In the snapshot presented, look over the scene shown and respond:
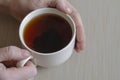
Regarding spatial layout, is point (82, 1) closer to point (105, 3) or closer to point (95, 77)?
point (105, 3)

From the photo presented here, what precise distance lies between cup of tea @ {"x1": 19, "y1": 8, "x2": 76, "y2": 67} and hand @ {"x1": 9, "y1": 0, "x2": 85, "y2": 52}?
21 millimetres

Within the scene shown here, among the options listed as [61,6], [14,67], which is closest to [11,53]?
[14,67]

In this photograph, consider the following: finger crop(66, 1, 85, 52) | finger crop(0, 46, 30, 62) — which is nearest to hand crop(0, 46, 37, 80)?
finger crop(0, 46, 30, 62)

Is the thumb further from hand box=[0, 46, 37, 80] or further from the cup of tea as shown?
hand box=[0, 46, 37, 80]

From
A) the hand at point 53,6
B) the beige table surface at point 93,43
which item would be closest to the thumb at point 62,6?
the hand at point 53,6

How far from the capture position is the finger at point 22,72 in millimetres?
561

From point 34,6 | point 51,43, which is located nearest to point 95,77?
point 51,43

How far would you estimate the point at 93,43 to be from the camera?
2.25 ft

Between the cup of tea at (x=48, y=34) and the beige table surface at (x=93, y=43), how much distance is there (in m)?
0.05

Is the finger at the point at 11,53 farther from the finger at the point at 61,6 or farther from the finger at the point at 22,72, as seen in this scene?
the finger at the point at 61,6

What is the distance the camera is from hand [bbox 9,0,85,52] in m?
0.63

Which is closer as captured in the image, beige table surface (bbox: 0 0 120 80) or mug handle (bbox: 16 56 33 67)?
mug handle (bbox: 16 56 33 67)

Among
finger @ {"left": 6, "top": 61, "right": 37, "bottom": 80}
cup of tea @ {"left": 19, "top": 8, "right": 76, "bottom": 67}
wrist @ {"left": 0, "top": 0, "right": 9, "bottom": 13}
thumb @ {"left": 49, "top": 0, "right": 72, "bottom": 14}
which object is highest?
wrist @ {"left": 0, "top": 0, "right": 9, "bottom": 13}

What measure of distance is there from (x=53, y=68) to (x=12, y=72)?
0.43 ft
